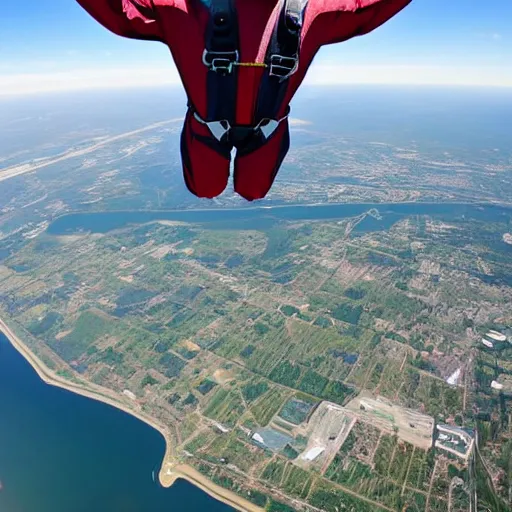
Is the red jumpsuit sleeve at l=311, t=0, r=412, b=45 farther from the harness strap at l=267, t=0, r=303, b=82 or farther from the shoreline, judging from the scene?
the shoreline

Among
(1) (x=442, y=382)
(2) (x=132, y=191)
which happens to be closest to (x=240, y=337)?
(1) (x=442, y=382)

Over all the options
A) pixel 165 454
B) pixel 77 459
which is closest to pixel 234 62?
pixel 165 454

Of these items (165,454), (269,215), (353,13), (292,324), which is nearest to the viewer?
(353,13)

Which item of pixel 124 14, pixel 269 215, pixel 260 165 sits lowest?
pixel 269 215

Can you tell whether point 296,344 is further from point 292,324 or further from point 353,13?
point 353,13

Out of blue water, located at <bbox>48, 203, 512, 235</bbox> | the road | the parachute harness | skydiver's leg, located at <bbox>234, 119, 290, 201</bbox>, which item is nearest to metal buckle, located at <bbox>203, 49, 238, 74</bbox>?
the parachute harness

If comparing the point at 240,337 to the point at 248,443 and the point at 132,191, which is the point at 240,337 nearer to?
the point at 248,443

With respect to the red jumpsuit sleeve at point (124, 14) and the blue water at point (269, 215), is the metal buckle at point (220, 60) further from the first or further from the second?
the blue water at point (269, 215)
